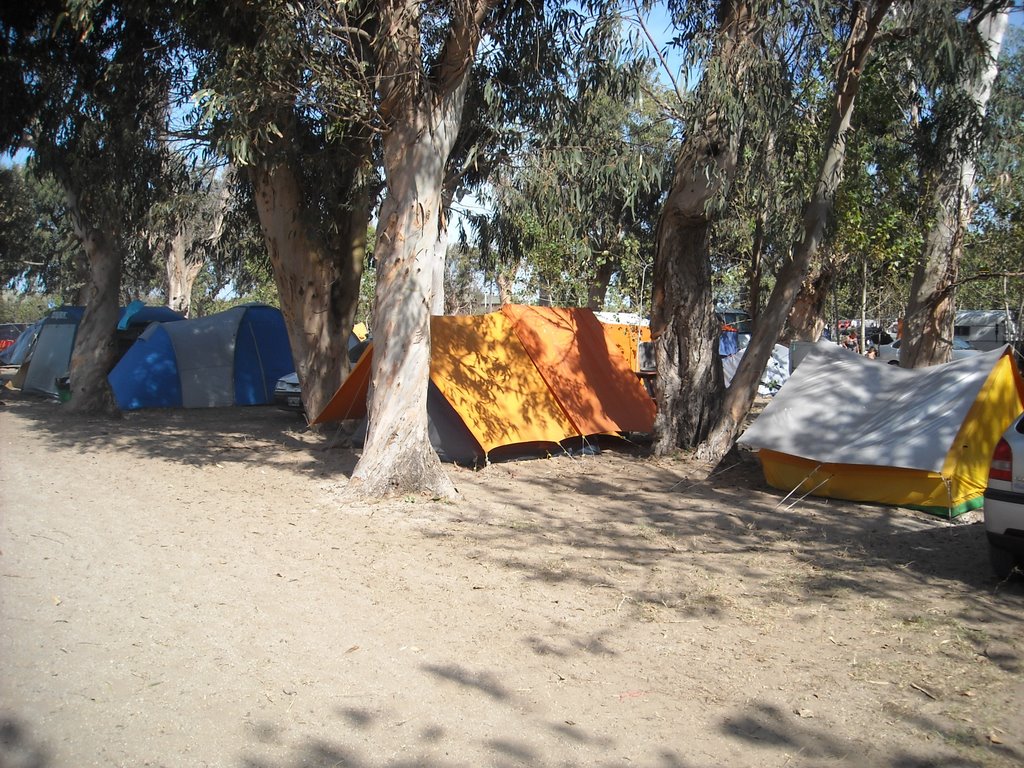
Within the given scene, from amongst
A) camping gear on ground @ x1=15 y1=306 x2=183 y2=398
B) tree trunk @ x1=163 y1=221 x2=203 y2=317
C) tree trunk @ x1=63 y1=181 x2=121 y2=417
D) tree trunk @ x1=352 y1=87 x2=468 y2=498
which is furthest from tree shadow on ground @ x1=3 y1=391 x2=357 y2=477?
tree trunk @ x1=163 y1=221 x2=203 y2=317

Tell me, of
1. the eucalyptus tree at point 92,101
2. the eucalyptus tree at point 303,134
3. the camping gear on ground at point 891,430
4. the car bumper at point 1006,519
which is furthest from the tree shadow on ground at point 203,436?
the car bumper at point 1006,519

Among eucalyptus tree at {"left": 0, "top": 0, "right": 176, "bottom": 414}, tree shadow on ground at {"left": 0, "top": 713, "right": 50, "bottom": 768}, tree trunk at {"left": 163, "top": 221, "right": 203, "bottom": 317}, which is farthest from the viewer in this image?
tree trunk at {"left": 163, "top": 221, "right": 203, "bottom": 317}

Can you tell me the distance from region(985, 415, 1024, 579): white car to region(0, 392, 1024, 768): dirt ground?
418 millimetres

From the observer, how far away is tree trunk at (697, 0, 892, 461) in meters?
10.8

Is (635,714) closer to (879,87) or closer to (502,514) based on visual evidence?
(502,514)

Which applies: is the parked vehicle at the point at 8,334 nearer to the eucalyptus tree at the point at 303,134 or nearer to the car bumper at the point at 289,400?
the car bumper at the point at 289,400

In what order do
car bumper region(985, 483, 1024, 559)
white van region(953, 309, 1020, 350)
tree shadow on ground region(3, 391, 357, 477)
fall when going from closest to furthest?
car bumper region(985, 483, 1024, 559)
tree shadow on ground region(3, 391, 357, 477)
white van region(953, 309, 1020, 350)

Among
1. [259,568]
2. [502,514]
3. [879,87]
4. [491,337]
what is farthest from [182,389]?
[879,87]

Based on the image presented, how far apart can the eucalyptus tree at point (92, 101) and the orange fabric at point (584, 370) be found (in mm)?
6069

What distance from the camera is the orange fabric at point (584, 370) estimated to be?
474 inches

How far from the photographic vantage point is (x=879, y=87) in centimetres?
1271

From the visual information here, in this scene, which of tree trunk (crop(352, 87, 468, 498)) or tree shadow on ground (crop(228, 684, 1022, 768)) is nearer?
tree shadow on ground (crop(228, 684, 1022, 768))

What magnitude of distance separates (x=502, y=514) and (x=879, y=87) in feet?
28.6

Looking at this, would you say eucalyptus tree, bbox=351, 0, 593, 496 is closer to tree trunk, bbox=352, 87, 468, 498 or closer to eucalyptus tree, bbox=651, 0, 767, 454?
tree trunk, bbox=352, 87, 468, 498
